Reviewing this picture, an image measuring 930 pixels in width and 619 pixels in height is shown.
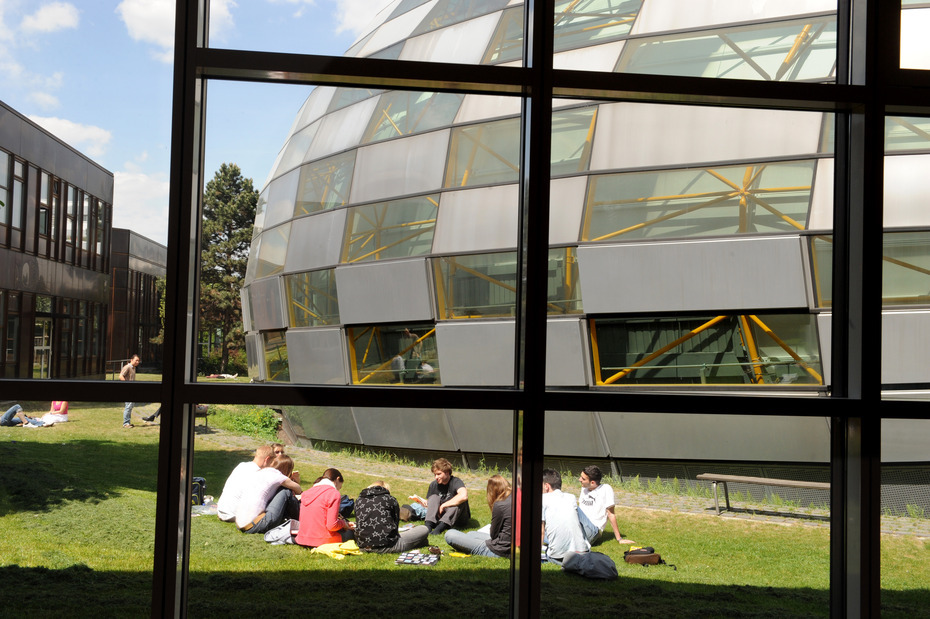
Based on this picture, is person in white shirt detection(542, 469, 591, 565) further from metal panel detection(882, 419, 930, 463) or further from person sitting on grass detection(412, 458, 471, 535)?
metal panel detection(882, 419, 930, 463)

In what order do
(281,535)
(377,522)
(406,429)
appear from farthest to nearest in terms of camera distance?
(406,429) → (377,522) → (281,535)

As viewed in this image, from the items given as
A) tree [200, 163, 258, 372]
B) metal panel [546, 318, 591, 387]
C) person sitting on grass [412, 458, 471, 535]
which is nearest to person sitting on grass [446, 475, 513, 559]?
person sitting on grass [412, 458, 471, 535]

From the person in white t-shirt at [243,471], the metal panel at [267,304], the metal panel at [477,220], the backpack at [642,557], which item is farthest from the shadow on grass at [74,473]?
the backpack at [642,557]

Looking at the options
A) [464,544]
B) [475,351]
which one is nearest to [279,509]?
[464,544]

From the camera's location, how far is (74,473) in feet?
35.4

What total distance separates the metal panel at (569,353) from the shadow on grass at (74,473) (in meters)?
6.27

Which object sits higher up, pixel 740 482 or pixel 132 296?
pixel 132 296

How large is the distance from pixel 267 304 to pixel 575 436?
4385mm

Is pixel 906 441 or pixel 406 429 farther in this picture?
pixel 406 429

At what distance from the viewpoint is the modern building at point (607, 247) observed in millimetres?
6109

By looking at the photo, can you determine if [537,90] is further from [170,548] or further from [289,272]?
[289,272]

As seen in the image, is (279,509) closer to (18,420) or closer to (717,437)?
(717,437)

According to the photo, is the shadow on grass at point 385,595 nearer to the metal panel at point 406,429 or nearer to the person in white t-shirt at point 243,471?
A: the person in white t-shirt at point 243,471

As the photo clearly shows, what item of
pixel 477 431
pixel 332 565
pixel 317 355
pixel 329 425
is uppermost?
pixel 317 355
